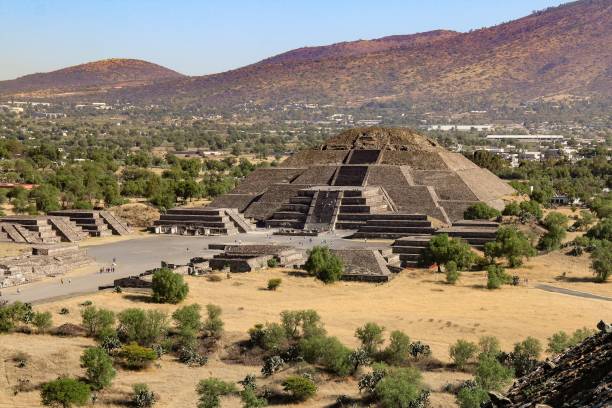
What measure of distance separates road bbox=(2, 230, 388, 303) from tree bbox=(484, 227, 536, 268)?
8411mm

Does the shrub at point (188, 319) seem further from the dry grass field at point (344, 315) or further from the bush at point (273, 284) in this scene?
the bush at point (273, 284)

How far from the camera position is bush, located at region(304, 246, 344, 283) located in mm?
46781

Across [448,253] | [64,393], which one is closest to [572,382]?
[64,393]

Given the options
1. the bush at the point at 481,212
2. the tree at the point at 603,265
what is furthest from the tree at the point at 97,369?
the bush at the point at 481,212

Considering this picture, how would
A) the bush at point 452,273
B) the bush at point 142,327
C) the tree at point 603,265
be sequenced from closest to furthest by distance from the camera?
the bush at point 142,327
the bush at point 452,273
the tree at point 603,265

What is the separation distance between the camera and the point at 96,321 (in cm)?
3516

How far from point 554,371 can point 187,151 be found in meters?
145

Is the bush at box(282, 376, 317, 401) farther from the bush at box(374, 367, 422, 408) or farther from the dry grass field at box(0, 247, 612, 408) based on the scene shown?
the bush at box(374, 367, 422, 408)

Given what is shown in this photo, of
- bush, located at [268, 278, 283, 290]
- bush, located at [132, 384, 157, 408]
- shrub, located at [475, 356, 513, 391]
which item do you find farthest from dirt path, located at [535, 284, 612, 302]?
bush, located at [132, 384, 157, 408]

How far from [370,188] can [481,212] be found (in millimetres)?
10031

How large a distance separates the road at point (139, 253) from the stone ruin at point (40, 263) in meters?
0.80

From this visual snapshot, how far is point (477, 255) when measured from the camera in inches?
2136

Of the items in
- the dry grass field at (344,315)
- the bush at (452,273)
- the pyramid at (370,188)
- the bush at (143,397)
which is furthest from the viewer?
the pyramid at (370,188)

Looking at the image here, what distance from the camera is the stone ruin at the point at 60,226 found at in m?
61.7
